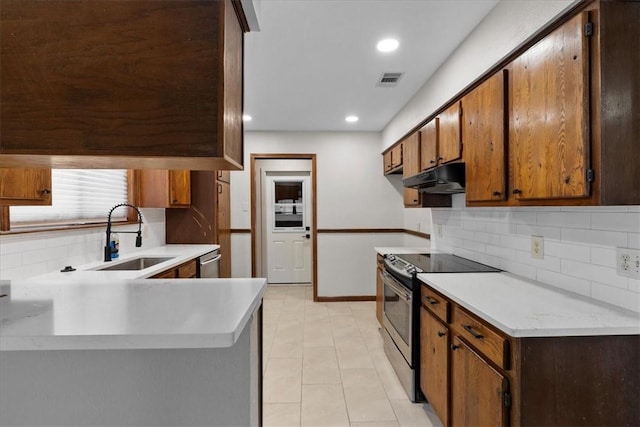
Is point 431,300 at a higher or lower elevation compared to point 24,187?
lower

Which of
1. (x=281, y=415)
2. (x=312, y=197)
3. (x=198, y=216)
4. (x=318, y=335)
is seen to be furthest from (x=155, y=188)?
(x=281, y=415)

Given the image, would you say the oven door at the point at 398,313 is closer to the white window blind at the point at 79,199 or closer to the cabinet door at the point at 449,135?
the cabinet door at the point at 449,135

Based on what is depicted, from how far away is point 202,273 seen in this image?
340cm

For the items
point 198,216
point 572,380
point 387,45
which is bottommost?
point 572,380

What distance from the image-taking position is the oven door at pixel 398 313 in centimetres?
244

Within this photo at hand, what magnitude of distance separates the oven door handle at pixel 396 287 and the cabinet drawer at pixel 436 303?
0.17 meters

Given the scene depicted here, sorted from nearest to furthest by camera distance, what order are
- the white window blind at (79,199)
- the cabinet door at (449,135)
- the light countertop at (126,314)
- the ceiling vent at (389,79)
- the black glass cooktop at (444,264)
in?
the light countertop at (126,314), the white window blind at (79,199), the black glass cooktop at (444,264), the cabinet door at (449,135), the ceiling vent at (389,79)

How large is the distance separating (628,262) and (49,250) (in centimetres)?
308

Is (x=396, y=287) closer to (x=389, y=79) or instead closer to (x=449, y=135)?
(x=449, y=135)

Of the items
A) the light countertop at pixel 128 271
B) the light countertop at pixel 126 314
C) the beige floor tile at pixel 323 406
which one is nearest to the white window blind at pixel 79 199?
the light countertop at pixel 128 271

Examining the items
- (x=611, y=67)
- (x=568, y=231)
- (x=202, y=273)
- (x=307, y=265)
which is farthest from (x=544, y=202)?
(x=307, y=265)

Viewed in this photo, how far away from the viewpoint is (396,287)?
2732 mm

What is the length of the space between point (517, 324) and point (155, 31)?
1.51 meters

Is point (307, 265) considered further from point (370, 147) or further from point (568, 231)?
point (568, 231)
